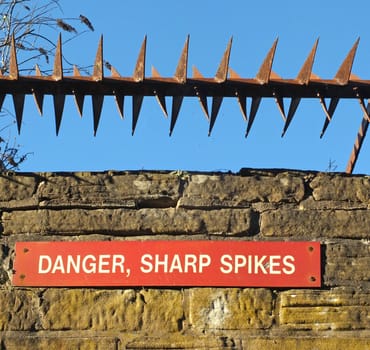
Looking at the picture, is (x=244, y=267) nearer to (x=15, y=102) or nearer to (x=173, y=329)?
(x=173, y=329)

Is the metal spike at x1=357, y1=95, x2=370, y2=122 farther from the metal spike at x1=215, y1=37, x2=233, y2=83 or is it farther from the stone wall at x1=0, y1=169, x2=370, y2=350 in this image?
the metal spike at x1=215, y1=37, x2=233, y2=83

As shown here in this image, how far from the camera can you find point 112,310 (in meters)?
3.66

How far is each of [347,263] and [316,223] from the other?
0.79 feet

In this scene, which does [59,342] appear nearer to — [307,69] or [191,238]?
[191,238]

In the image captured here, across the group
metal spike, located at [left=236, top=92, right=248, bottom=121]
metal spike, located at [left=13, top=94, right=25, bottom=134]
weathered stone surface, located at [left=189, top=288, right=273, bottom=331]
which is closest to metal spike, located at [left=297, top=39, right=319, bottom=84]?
metal spike, located at [left=236, top=92, right=248, bottom=121]

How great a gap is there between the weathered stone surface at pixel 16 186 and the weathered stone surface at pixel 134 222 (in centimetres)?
11

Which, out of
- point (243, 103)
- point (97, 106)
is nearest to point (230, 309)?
point (243, 103)

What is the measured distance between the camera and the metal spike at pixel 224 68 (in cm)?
367

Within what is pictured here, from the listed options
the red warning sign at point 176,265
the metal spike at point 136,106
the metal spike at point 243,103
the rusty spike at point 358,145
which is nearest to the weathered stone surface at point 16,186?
the red warning sign at point 176,265

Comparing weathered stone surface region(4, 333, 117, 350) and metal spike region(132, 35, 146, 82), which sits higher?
metal spike region(132, 35, 146, 82)

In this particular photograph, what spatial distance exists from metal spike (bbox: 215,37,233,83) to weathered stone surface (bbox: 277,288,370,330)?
1.06 metres

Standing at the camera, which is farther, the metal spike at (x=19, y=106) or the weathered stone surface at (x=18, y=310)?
the metal spike at (x=19, y=106)

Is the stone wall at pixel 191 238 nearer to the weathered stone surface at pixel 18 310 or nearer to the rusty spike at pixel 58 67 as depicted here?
the weathered stone surface at pixel 18 310

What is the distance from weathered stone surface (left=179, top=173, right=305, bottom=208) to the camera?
3.81 meters
